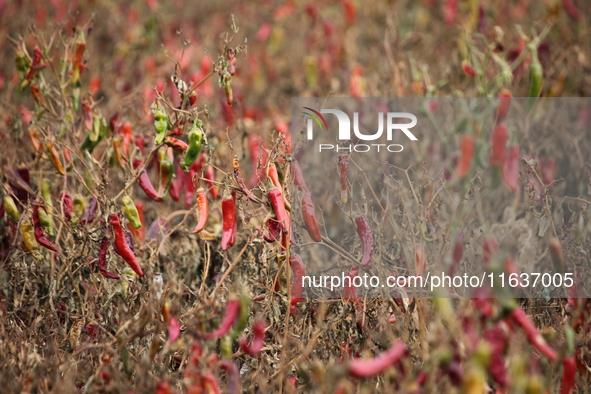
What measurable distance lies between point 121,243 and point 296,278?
679 mm

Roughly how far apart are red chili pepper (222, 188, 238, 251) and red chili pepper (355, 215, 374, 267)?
50 cm

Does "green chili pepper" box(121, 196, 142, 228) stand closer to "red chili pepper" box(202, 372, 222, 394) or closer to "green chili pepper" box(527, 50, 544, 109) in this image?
"red chili pepper" box(202, 372, 222, 394)

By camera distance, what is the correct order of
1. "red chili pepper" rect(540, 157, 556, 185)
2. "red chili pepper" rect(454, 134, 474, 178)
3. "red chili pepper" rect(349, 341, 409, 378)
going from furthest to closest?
"red chili pepper" rect(540, 157, 556, 185), "red chili pepper" rect(454, 134, 474, 178), "red chili pepper" rect(349, 341, 409, 378)

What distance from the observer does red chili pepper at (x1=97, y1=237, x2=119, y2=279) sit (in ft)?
8.02

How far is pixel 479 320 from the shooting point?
1728 millimetres

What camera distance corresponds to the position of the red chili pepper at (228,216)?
2.44 m

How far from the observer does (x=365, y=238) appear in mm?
2574

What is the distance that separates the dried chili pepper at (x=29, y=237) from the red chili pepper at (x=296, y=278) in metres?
1.01

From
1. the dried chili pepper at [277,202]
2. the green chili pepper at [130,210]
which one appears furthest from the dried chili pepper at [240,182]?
the green chili pepper at [130,210]

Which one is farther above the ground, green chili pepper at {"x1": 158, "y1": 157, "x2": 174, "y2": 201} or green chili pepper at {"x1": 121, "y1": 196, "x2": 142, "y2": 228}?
green chili pepper at {"x1": 158, "y1": 157, "x2": 174, "y2": 201}

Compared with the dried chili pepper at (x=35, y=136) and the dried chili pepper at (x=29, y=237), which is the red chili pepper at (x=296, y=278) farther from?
the dried chili pepper at (x=35, y=136)

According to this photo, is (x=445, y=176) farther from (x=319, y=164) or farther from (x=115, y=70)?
(x=115, y=70)

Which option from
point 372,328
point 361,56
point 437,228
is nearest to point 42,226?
point 372,328

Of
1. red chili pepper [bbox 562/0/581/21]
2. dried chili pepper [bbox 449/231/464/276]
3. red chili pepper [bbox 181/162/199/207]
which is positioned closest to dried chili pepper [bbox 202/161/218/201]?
red chili pepper [bbox 181/162/199/207]
